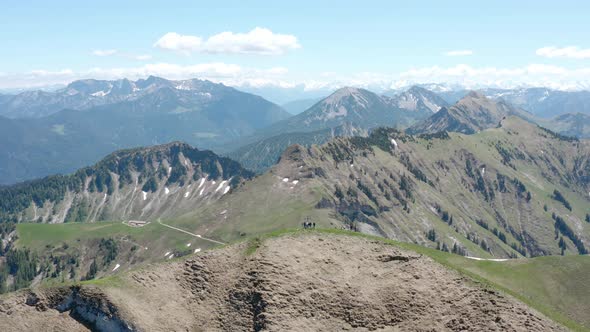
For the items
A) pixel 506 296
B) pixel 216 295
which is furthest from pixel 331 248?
pixel 506 296

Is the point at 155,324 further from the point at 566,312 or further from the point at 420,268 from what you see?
the point at 566,312

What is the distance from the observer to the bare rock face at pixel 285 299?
193 ft

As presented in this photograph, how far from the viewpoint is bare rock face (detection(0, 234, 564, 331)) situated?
2317 inches

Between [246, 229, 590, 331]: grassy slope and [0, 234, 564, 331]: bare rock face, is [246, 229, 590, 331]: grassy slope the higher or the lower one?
the lower one

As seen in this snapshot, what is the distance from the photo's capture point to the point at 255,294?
6369 centimetres

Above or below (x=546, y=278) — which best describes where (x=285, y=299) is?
above

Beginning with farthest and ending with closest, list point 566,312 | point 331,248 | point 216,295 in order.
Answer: point 566,312 < point 331,248 < point 216,295

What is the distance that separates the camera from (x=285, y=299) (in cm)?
6288

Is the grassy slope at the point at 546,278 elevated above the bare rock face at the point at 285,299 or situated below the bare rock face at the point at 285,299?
below

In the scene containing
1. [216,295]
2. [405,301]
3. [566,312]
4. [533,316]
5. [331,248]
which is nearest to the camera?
[533,316]

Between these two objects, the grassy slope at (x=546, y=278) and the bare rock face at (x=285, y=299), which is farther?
the grassy slope at (x=546, y=278)

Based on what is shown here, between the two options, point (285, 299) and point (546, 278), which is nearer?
point (285, 299)

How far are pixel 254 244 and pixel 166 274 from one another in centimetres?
1417

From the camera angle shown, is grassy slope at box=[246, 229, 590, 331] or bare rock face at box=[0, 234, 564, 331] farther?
grassy slope at box=[246, 229, 590, 331]
